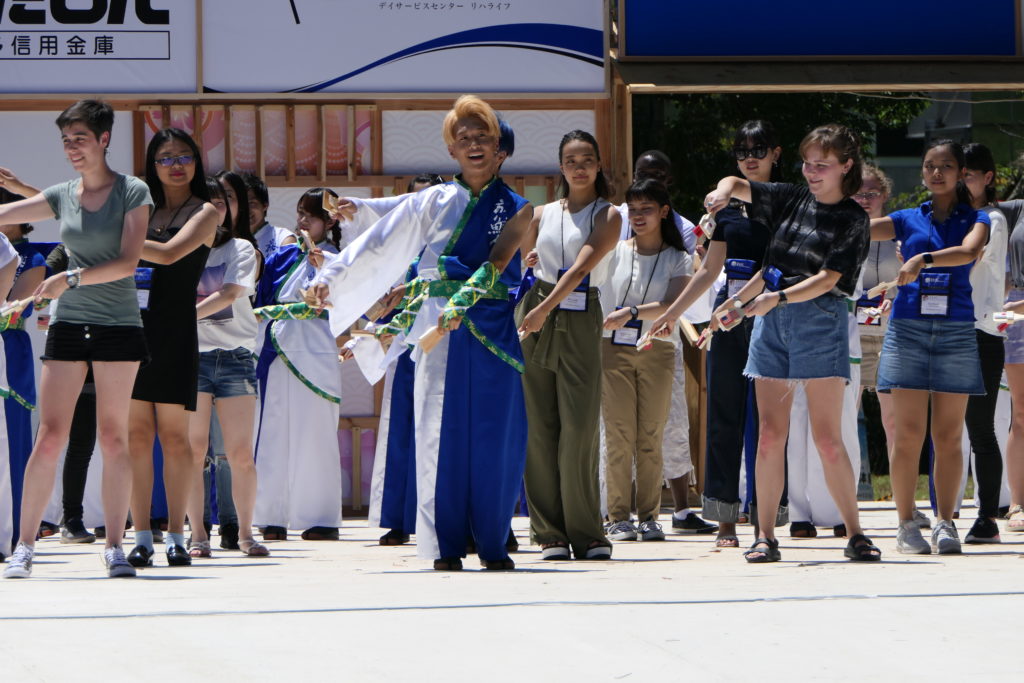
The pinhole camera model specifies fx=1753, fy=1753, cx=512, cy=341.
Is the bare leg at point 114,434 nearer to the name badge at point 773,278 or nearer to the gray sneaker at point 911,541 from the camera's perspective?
the name badge at point 773,278

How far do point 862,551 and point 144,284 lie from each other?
2872 millimetres

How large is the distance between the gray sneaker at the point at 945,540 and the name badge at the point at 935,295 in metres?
0.83

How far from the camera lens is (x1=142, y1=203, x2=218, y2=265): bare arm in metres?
6.46

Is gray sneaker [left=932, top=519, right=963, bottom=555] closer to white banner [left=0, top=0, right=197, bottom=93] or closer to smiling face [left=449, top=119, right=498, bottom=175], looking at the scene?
smiling face [left=449, top=119, right=498, bottom=175]

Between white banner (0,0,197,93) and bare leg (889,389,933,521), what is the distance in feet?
17.3

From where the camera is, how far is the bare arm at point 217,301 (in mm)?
7379

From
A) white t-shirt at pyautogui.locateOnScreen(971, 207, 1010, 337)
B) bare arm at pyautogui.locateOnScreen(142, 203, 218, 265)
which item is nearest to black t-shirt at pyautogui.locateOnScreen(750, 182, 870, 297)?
white t-shirt at pyautogui.locateOnScreen(971, 207, 1010, 337)

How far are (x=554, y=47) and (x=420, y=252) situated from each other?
13.9 ft

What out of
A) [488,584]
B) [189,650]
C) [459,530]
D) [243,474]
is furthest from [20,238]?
[189,650]

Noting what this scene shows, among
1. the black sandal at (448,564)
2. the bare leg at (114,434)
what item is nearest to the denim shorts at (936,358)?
the black sandal at (448,564)

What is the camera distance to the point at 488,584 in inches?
221

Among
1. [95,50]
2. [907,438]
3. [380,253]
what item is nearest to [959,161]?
[907,438]

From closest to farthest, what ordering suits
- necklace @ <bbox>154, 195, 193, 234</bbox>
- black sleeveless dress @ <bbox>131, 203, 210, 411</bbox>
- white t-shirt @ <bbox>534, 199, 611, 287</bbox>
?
black sleeveless dress @ <bbox>131, 203, 210, 411</bbox>, necklace @ <bbox>154, 195, 193, 234</bbox>, white t-shirt @ <bbox>534, 199, 611, 287</bbox>

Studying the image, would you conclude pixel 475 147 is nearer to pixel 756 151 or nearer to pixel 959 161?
pixel 756 151
